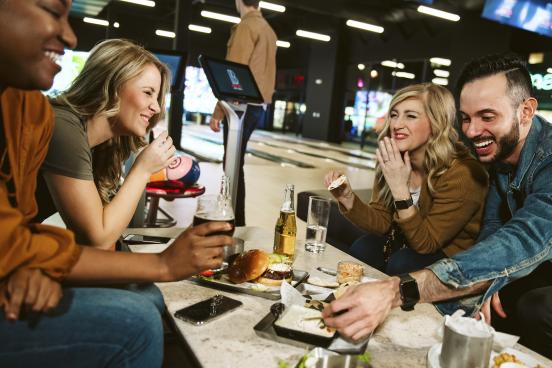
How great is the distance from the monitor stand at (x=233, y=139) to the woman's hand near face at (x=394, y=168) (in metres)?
1.19

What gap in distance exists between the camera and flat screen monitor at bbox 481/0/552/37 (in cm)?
687

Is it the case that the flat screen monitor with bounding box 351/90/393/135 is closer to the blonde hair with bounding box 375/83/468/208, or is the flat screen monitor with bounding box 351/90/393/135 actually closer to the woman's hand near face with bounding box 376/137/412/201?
the blonde hair with bounding box 375/83/468/208

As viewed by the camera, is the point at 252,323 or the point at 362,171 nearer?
the point at 252,323

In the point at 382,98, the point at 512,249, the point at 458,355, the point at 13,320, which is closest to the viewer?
the point at 13,320

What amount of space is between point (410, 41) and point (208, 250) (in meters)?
14.3

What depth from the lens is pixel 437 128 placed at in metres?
2.12

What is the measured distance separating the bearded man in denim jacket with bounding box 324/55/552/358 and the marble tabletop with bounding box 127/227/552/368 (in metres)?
0.06

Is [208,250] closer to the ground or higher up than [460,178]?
closer to the ground

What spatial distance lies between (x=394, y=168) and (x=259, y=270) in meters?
0.99

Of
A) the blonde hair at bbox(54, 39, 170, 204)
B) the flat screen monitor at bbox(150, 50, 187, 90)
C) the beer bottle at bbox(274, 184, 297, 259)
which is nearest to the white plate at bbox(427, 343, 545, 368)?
the beer bottle at bbox(274, 184, 297, 259)

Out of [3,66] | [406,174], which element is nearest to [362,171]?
[406,174]

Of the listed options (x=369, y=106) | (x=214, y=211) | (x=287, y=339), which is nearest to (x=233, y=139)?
(x=214, y=211)

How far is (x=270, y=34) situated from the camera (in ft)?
12.2

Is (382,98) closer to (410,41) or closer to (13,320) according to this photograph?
(410,41)
